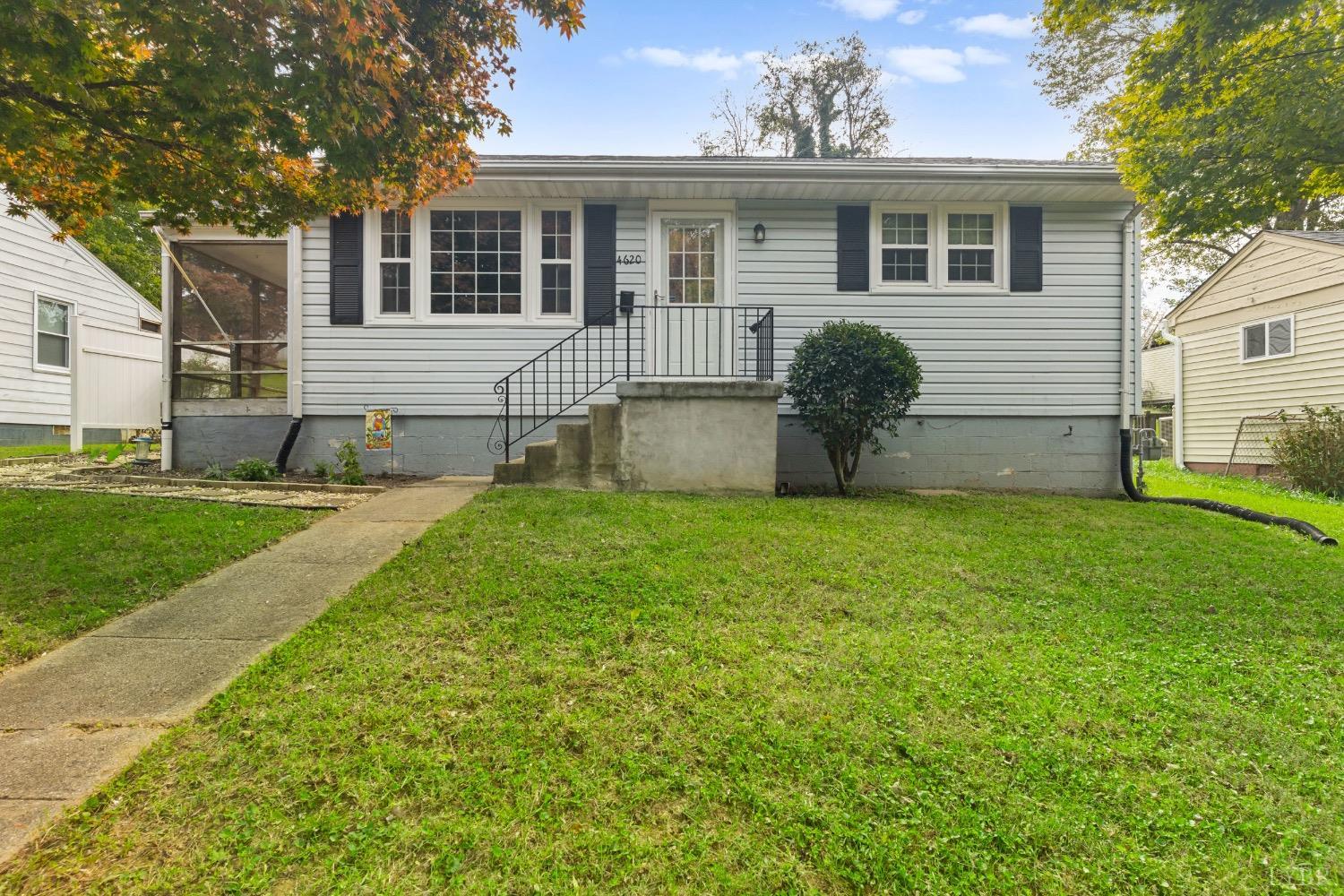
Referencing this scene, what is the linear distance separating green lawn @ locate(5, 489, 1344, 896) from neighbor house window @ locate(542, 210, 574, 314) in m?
4.63

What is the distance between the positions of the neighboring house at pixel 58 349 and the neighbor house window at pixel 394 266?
5797 mm

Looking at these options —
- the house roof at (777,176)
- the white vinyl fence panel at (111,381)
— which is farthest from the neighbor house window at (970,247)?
the white vinyl fence panel at (111,381)

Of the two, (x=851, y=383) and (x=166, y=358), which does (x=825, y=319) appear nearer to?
(x=851, y=383)

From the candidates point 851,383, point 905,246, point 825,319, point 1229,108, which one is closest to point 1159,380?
point 905,246

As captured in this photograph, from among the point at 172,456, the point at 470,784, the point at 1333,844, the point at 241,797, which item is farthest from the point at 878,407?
the point at 172,456

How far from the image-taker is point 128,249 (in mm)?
16531

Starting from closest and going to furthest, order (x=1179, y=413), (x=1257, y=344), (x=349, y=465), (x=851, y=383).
A: 1. (x=851, y=383)
2. (x=349, y=465)
3. (x=1257, y=344)
4. (x=1179, y=413)

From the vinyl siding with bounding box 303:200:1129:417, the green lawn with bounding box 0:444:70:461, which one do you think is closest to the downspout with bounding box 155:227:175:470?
the vinyl siding with bounding box 303:200:1129:417

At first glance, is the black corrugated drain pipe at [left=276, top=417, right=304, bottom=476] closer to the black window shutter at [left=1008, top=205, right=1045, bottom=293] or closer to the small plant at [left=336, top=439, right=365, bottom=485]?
the small plant at [left=336, top=439, right=365, bottom=485]

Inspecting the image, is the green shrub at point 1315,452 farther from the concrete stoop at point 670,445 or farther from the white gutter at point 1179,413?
the concrete stoop at point 670,445

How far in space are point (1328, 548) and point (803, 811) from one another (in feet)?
19.6

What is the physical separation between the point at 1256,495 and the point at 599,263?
32.0ft

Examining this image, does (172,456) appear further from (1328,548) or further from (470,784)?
(1328,548)

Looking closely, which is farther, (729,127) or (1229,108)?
(729,127)
